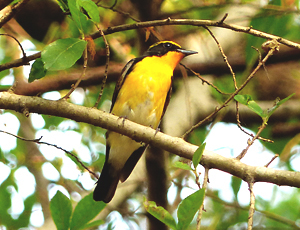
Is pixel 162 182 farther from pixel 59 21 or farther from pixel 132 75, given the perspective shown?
pixel 59 21

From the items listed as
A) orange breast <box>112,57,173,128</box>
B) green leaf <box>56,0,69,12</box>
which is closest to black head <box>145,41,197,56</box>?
orange breast <box>112,57,173,128</box>

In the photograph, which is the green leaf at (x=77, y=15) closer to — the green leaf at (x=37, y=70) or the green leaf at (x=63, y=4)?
the green leaf at (x=63, y=4)

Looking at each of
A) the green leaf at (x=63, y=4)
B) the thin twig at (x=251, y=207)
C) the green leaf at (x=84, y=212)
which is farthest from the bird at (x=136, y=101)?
the thin twig at (x=251, y=207)

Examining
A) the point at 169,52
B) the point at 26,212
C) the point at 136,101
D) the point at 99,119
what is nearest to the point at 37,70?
the point at 99,119

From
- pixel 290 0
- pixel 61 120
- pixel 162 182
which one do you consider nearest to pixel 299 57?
pixel 290 0

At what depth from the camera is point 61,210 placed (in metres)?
2.25

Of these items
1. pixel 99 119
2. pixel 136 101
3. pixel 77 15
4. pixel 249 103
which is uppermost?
pixel 77 15

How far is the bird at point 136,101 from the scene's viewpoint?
3.78 metres

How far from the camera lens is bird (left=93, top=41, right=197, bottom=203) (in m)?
3.78

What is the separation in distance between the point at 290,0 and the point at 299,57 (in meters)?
0.85

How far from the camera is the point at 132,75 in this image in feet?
12.7

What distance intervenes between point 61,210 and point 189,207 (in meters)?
0.86

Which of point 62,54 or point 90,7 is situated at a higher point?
point 90,7

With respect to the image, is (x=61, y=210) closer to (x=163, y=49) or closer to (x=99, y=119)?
(x=99, y=119)
